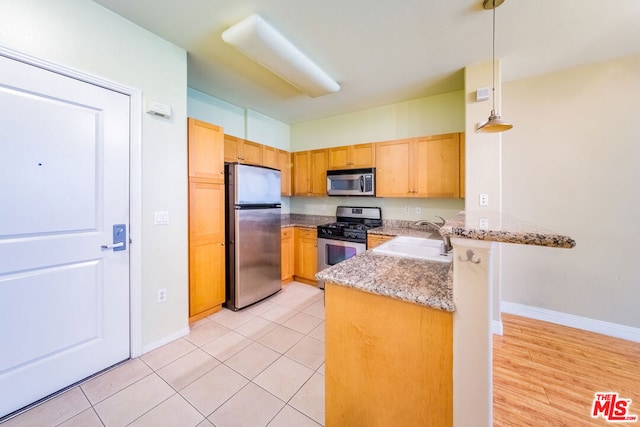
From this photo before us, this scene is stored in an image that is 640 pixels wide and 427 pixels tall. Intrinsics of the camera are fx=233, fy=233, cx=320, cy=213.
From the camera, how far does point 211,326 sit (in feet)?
8.05

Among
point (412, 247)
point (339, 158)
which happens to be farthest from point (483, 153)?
point (339, 158)

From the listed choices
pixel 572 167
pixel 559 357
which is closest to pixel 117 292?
pixel 559 357

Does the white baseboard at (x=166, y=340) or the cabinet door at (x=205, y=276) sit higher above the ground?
the cabinet door at (x=205, y=276)

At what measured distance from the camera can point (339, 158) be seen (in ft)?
12.3

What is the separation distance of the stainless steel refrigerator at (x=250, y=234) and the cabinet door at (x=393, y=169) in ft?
4.98

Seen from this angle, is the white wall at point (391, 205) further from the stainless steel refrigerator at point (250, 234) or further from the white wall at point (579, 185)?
the stainless steel refrigerator at point (250, 234)

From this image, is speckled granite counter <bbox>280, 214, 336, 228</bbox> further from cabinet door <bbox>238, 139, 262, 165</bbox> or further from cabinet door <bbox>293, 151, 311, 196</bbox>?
cabinet door <bbox>238, 139, 262, 165</bbox>

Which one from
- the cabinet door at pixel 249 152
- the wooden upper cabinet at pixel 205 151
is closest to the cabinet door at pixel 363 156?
the cabinet door at pixel 249 152

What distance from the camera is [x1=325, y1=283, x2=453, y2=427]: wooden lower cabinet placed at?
0.92 metres

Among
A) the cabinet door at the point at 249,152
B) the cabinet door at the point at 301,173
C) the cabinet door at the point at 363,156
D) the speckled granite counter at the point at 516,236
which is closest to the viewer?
the speckled granite counter at the point at 516,236

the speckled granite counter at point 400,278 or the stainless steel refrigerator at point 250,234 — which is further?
the stainless steel refrigerator at point 250,234

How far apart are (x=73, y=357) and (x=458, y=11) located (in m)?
3.73

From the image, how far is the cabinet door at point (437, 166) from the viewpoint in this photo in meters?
2.87

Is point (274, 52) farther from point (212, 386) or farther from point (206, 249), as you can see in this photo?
point (212, 386)
